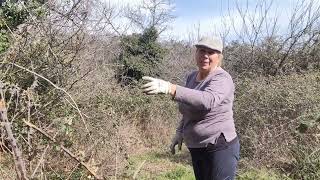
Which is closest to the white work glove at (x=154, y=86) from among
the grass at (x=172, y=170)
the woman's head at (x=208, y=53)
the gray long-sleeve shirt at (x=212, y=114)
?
the gray long-sleeve shirt at (x=212, y=114)

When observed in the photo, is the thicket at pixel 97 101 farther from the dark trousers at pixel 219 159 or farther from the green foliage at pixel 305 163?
the dark trousers at pixel 219 159

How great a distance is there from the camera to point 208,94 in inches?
140

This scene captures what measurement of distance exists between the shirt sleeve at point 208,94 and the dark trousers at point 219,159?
0.36 meters

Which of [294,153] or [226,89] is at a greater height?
[226,89]

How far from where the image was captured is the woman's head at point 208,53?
148 inches

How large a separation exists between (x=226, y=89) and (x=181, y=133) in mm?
785

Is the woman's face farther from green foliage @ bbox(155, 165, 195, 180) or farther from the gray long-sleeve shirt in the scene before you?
green foliage @ bbox(155, 165, 195, 180)

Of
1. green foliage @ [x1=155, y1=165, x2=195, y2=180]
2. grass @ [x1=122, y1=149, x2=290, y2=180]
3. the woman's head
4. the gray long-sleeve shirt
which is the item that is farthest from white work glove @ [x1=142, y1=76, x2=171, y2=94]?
green foliage @ [x1=155, y1=165, x2=195, y2=180]

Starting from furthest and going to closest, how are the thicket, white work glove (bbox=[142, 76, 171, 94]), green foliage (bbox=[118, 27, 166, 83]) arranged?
green foliage (bbox=[118, 27, 166, 83])
the thicket
white work glove (bbox=[142, 76, 171, 94])

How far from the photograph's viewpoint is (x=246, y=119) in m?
10.6

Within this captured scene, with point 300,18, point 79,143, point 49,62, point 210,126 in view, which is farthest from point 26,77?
point 300,18

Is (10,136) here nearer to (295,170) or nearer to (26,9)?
(295,170)

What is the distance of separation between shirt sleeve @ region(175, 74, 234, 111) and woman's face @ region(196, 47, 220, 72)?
13 cm

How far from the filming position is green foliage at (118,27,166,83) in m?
21.0
